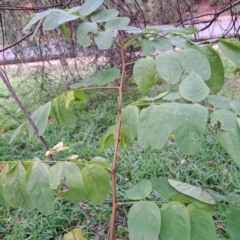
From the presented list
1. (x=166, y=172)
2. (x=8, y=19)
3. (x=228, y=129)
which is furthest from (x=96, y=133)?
(x=228, y=129)

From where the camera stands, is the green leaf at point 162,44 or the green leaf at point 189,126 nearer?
the green leaf at point 189,126

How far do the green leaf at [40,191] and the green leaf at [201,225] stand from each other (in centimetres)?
32

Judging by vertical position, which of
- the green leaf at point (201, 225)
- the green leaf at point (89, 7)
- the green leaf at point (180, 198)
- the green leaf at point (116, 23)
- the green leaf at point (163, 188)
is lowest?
the green leaf at point (201, 225)

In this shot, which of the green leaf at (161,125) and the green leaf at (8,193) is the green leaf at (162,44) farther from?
the green leaf at (8,193)

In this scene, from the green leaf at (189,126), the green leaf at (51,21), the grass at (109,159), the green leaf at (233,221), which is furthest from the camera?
the grass at (109,159)

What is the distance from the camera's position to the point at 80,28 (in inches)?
31.4

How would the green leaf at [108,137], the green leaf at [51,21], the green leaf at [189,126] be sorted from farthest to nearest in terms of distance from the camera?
the green leaf at [108,137] < the green leaf at [51,21] < the green leaf at [189,126]

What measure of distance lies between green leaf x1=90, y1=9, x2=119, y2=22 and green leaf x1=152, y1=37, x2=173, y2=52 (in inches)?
5.5

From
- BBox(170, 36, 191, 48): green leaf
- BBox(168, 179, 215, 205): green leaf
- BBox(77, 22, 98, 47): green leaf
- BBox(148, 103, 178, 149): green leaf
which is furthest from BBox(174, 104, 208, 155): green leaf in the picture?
BBox(77, 22, 98, 47): green leaf

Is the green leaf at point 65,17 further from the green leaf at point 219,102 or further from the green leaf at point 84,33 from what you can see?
the green leaf at point 219,102

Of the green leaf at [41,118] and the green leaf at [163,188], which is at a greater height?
the green leaf at [41,118]

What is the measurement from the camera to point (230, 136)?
586 millimetres

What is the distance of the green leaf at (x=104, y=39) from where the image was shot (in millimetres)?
762

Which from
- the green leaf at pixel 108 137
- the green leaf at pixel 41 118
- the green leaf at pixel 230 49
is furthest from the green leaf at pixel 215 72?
the green leaf at pixel 41 118
